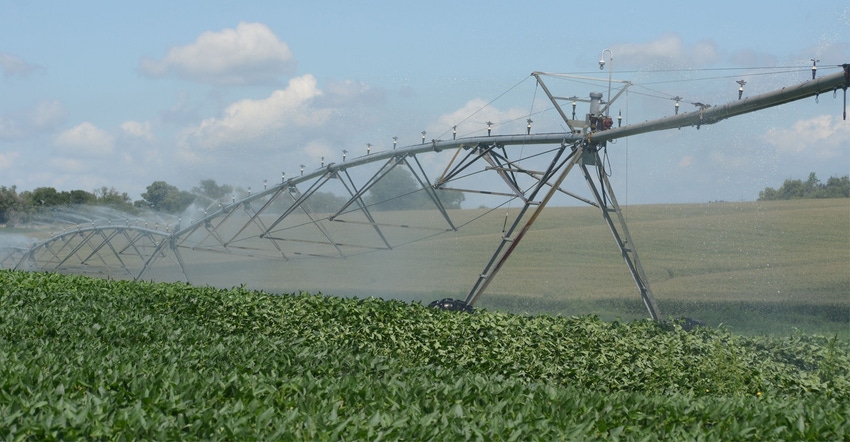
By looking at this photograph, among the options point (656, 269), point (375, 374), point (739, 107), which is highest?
point (739, 107)

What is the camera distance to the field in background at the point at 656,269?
17605mm

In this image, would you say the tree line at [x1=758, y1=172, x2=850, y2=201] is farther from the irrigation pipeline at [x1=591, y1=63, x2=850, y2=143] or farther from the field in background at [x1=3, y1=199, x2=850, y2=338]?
the irrigation pipeline at [x1=591, y1=63, x2=850, y2=143]

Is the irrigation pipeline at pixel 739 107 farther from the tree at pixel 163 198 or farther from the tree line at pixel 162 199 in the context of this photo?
the tree at pixel 163 198

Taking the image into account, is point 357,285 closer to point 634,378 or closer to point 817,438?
point 634,378

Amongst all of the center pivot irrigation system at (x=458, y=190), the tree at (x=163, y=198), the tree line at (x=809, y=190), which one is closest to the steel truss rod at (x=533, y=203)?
the center pivot irrigation system at (x=458, y=190)

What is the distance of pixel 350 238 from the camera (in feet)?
77.4

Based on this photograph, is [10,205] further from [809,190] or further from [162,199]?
[809,190]

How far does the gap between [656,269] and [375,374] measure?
13656mm

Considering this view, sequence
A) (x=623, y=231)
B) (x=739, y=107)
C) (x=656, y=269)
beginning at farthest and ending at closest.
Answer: (x=656, y=269) < (x=623, y=231) < (x=739, y=107)

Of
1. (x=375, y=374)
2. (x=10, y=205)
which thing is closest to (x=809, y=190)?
(x=375, y=374)

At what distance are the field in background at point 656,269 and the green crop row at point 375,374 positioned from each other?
6.74 metres

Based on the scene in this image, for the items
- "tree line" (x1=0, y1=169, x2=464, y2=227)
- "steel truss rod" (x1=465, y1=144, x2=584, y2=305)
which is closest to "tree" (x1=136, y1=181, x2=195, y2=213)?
"tree line" (x1=0, y1=169, x2=464, y2=227)

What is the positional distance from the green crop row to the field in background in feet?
22.1

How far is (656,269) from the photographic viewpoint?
2039 cm
